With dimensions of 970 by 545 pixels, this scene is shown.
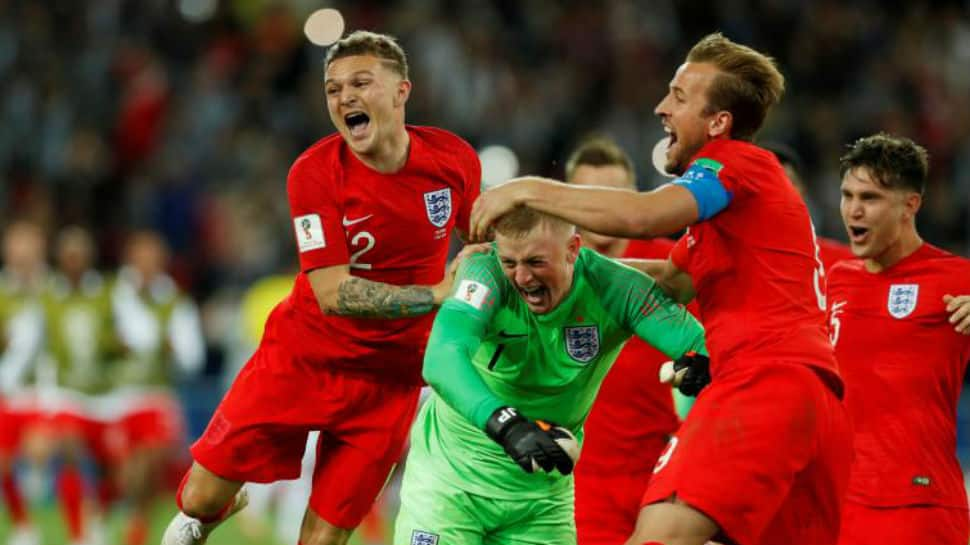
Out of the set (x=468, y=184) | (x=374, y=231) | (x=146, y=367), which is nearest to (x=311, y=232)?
(x=374, y=231)

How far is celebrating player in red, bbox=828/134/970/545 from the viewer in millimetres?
5680

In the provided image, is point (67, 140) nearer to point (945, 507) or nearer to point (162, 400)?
point (162, 400)

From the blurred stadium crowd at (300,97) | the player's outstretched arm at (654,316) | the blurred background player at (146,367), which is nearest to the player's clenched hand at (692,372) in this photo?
the player's outstretched arm at (654,316)

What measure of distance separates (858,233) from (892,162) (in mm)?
304

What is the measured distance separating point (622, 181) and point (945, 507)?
2.10 metres

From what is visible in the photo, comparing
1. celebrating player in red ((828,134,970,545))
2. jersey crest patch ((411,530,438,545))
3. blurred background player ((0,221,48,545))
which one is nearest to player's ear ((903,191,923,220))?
celebrating player in red ((828,134,970,545))

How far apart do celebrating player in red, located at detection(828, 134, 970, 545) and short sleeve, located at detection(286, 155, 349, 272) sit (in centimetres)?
202

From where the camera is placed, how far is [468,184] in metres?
6.20

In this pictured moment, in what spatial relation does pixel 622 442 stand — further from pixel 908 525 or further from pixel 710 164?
pixel 710 164

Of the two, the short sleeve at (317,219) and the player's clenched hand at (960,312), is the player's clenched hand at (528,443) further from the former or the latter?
the player's clenched hand at (960,312)

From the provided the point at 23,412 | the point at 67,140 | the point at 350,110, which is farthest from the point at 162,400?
the point at 350,110

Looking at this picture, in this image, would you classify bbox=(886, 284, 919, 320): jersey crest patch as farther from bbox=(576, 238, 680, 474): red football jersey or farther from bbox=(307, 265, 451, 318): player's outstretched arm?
bbox=(307, 265, 451, 318): player's outstretched arm

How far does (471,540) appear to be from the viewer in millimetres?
5180

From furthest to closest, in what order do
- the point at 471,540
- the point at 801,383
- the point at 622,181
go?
the point at 622,181, the point at 471,540, the point at 801,383
